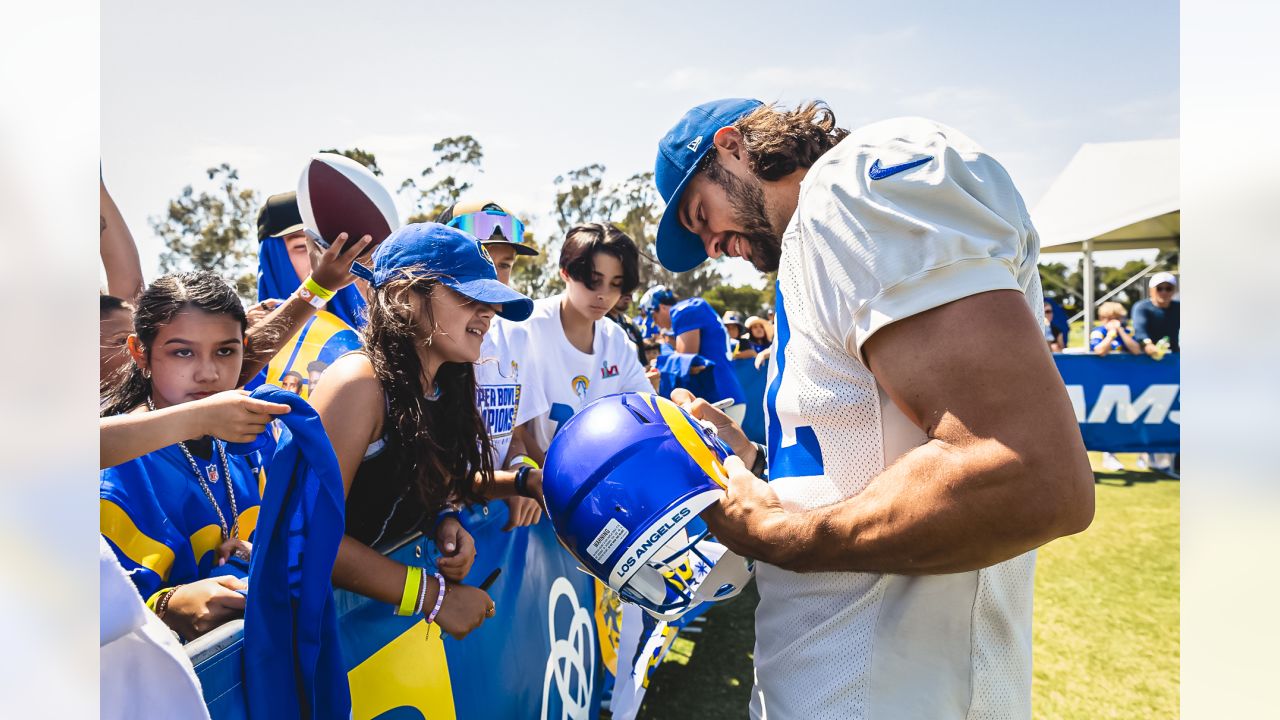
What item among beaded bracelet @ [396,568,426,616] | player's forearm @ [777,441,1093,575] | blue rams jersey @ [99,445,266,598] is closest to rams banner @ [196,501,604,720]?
beaded bracelet @ [396,568,426,616]

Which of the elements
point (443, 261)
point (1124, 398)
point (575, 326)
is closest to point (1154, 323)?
point (1124, 398)

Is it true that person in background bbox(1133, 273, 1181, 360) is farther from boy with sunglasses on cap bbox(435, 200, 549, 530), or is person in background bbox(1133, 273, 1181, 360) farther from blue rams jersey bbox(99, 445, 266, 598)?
blue rams jersey bbox(99, 445, 266, 598)

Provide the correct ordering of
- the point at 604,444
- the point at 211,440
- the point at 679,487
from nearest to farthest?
the point at 679,487 → the point at 604,444 → the point at 211,440

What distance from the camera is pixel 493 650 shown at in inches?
92.5

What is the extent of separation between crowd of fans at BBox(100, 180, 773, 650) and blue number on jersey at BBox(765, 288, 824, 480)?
0.97 meters

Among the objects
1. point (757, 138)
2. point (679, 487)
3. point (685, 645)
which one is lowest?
point (685, 645)

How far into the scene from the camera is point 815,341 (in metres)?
1.49

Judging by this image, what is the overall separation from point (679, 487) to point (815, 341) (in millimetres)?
486

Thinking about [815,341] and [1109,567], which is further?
[1109,567]

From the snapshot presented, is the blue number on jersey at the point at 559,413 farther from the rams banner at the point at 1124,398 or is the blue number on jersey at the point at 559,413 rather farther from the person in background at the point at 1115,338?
the person in background at the point at 1115,338

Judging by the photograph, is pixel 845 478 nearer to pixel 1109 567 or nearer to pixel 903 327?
pixel 903 327

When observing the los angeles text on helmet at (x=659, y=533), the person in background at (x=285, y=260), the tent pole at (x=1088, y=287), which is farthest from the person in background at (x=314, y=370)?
the tent pole at (x=1088, y=287)

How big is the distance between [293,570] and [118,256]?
96.7 inches

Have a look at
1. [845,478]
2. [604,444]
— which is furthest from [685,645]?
[845,478]
